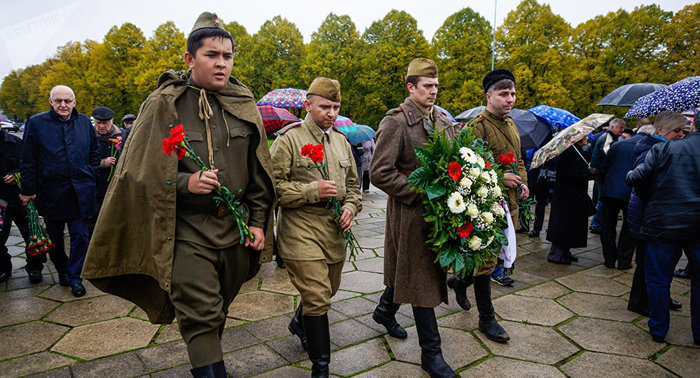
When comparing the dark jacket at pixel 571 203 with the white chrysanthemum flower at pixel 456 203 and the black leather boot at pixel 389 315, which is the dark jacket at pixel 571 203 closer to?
the black leather boot at pixel 389 315

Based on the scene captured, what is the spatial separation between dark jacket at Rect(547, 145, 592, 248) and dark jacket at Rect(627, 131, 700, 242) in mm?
1993

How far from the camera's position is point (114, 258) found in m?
2.20

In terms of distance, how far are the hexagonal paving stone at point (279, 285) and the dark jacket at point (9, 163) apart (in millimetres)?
3429

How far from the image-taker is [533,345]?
3416 mm

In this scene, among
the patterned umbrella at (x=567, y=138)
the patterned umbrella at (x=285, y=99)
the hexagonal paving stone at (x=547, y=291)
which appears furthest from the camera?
the patterned umbrella at (x=285, y=99)

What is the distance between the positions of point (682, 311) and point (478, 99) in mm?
23831

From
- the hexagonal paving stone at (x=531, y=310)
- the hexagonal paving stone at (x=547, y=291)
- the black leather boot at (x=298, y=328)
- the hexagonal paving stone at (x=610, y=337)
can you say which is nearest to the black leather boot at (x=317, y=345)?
the black leather boot at (x=298, y=328)

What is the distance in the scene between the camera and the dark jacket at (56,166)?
446 centimetres

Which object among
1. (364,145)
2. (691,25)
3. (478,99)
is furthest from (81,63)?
(691,25)

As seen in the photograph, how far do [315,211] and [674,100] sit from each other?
5468mm

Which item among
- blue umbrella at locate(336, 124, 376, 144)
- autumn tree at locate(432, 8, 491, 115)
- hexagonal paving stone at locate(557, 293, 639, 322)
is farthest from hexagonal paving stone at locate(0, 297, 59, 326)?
autumn tree at locate(432, 8, 491, 115)

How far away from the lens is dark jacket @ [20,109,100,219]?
4457 millimetres

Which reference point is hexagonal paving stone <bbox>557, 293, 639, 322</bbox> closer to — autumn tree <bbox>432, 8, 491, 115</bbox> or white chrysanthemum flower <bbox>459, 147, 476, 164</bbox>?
white chrysanthemum flower <bbox>459, 147, 476, 164</bbox>

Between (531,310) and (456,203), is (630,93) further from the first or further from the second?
(456,203)
